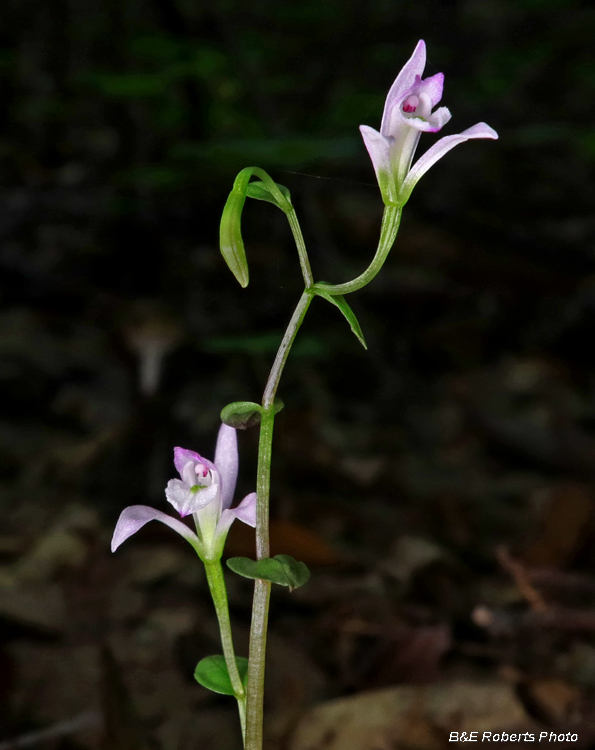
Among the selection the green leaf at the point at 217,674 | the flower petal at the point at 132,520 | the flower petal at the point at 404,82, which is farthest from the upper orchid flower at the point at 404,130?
the green leaf at the point at 217,674


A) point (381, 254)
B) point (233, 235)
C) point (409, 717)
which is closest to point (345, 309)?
point (381, 254)

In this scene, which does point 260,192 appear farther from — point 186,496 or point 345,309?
point 186,496

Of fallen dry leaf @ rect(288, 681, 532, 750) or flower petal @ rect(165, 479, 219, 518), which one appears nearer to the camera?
flower petal @ rect(165, 479, 219, 518)

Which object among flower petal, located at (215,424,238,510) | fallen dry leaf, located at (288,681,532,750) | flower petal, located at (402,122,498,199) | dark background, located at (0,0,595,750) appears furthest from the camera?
dark background, located at (0,0,595,750)

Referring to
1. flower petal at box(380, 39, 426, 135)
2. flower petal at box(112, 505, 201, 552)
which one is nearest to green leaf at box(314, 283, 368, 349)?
flower petal at box(380, 39, 426, 135)

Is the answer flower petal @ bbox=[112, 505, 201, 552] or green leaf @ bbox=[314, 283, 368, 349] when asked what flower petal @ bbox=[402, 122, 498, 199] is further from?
flower petal @ bbox=[112, 505, 201, 552]

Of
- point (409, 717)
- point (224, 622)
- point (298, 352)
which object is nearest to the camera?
point (224, 622)

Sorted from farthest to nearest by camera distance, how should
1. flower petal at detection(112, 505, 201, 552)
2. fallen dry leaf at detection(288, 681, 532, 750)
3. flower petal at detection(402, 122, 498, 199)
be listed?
fallen dry leaf at detection(288, 681, 532, 750) < flower petal at detection(112, 505, 201, 552) < flower petal at detection(402, 122, 498, 199)
